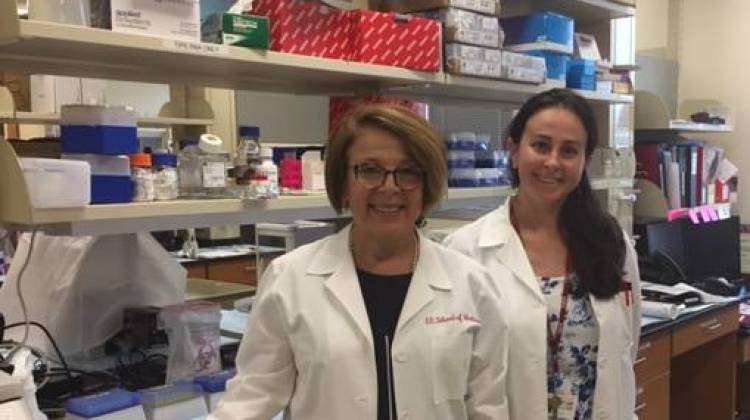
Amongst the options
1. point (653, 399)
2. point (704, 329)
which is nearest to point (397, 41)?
point (653, 399)

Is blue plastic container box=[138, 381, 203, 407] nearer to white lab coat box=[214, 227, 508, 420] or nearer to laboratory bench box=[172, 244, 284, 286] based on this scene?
white lab coat box=[214, 227, 508, 420]

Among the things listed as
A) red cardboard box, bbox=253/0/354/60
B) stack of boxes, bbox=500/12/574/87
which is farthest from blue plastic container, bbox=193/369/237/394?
stack of boxes, bbox=500/12/574/87

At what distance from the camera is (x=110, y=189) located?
148cm

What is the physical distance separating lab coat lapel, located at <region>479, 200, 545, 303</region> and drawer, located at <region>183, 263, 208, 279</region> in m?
1.14

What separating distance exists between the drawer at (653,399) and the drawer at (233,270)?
1622 millimetres

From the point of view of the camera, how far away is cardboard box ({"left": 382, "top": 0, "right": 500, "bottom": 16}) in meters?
2.16

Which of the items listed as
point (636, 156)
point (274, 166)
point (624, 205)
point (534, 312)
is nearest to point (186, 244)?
point (274, 166)

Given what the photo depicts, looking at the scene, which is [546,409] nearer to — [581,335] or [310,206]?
[581,335]

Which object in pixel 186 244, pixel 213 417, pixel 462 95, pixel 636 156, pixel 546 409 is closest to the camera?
pixel 213 417

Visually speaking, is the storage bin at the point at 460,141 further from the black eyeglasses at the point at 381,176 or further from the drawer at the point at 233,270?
the black eyeglasses at the point at 381,176

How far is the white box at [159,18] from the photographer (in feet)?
4.67

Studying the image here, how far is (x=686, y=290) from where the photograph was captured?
11.1ft

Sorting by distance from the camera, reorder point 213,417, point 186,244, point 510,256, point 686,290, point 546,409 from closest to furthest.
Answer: point 213,417 < point 546,409 < point 510,256 < point 186,244 < point 686,290

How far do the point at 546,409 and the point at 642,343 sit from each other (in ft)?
4.34
